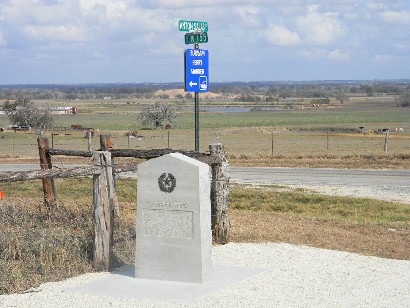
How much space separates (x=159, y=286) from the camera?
905cm

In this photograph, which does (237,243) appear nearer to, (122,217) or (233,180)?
(122,217)

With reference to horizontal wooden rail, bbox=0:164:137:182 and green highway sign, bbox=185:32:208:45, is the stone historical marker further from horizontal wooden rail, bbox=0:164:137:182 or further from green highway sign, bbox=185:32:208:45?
green highway sign, bbox=185:32:208:45

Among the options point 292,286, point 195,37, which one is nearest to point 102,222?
point 292,286

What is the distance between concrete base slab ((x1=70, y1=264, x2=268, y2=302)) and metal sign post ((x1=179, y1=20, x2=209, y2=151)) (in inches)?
166

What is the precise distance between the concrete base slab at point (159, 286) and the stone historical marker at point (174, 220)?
141 mm

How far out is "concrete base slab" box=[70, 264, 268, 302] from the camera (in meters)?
8.62

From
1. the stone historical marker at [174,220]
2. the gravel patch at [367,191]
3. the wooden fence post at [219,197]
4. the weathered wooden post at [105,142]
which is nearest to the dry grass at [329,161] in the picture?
the gravel patch at [367,191]

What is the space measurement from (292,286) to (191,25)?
223 inches

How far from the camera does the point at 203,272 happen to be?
9117 mm

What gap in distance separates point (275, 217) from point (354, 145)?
31.6 meters

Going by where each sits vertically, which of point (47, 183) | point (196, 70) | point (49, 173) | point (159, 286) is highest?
point (196, 70)

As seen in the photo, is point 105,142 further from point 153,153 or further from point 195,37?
point 195,37

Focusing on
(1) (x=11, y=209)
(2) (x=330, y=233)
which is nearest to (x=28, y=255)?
(1) (x=11, y=209)

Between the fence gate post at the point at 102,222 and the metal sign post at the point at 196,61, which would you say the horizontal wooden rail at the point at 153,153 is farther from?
the fence gate post at the point at 102,222
